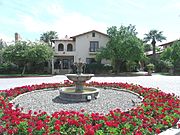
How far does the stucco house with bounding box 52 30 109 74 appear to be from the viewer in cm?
3678

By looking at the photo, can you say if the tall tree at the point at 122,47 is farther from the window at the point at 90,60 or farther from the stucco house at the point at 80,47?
the window at the point at 90,60

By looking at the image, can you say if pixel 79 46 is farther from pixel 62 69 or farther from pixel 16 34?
pixel 16 34

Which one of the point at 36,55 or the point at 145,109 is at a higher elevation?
the point at 36,55

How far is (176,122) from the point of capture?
219 inches

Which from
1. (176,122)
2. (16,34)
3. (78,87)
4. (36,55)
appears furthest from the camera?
(16,34)

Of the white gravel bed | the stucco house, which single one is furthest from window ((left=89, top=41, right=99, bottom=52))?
the white gravel bed

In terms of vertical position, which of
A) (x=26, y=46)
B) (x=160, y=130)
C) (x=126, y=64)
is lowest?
(x=160, y=130)

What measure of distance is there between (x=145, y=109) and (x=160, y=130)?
1314mm

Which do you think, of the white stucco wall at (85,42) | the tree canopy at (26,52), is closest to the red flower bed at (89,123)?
the tree canopy at (26,52)

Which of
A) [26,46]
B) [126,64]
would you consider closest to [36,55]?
[26,46]

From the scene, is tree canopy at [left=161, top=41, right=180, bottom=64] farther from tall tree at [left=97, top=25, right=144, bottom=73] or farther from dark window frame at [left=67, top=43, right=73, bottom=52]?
dark window frame at [left=67, top=43, right=73, bottom=52]

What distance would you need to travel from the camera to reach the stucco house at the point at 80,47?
3678 centimetres

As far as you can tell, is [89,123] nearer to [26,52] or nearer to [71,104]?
[71,104]

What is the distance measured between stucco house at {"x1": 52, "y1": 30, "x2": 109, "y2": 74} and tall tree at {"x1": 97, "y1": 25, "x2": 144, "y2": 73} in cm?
345
